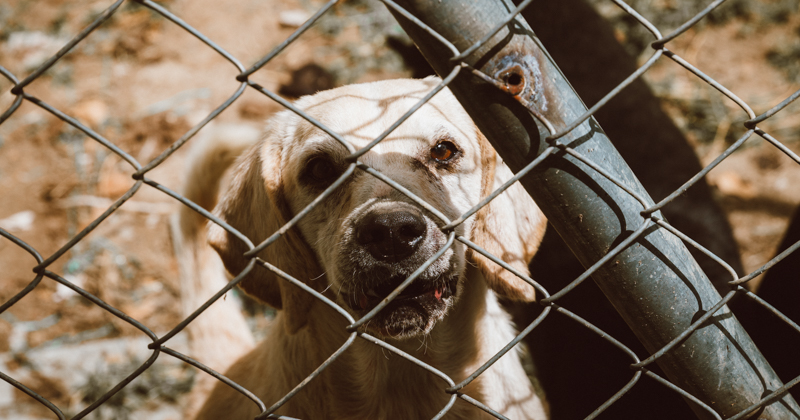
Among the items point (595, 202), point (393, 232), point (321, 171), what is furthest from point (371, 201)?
point (595, 202)

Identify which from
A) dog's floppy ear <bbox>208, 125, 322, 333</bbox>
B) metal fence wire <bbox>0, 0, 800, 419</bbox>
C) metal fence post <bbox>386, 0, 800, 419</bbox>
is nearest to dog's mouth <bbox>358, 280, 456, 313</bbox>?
dog's floppy ear <bbox>208, 125, 322, 333</bbox>

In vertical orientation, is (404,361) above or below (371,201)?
below

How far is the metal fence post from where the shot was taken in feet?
3.06

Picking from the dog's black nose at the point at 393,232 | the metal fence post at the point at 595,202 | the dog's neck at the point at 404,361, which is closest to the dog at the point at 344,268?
the dog's neck at the point at 404,361

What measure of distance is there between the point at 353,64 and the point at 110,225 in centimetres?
231

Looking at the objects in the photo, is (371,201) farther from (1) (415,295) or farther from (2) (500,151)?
(2) (500,151)

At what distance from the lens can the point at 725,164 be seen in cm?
369

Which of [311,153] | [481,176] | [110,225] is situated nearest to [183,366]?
[110,225]

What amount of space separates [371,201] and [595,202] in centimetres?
73

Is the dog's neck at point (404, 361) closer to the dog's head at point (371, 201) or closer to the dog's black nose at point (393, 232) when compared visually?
the dog's head at point (371, 201)

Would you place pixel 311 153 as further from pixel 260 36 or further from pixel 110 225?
pixel 260 36

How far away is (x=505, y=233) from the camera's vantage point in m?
1.82

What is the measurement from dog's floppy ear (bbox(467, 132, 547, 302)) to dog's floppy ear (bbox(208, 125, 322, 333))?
0.64 meters

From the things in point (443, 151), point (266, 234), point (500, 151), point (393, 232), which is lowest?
point (500, 151)
